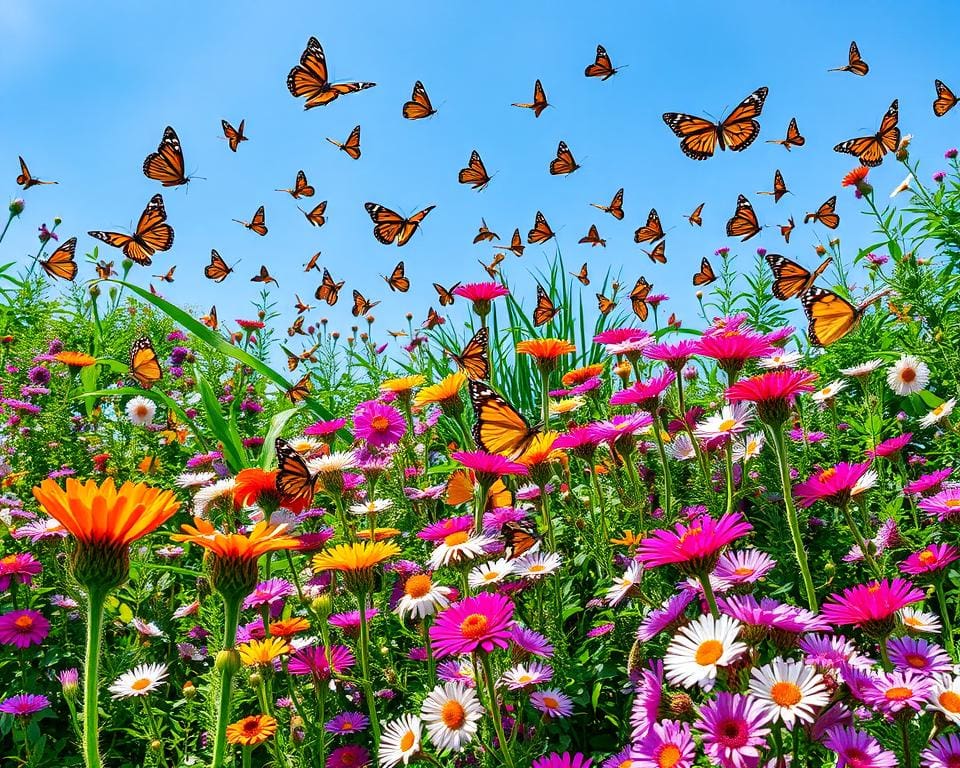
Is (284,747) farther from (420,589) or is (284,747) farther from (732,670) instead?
(732,670)

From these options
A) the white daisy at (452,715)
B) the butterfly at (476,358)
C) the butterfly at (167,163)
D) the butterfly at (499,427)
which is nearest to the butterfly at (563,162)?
the butterfly at (167,163)

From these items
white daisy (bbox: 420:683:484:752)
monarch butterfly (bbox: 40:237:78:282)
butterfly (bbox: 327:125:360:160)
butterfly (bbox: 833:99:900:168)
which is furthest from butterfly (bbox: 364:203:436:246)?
white daisy (bbox: 420:683:484:752)

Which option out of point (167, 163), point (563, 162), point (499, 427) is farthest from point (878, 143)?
point (167, 163)

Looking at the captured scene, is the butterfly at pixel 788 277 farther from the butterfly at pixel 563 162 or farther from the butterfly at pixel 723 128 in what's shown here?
the butterfly at pixel 563 162

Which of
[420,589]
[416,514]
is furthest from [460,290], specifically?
[420,589]

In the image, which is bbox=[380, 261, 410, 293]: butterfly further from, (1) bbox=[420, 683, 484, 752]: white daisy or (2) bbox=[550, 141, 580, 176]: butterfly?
(1) bbox=[420, 683, 484, 752]: white daisy
